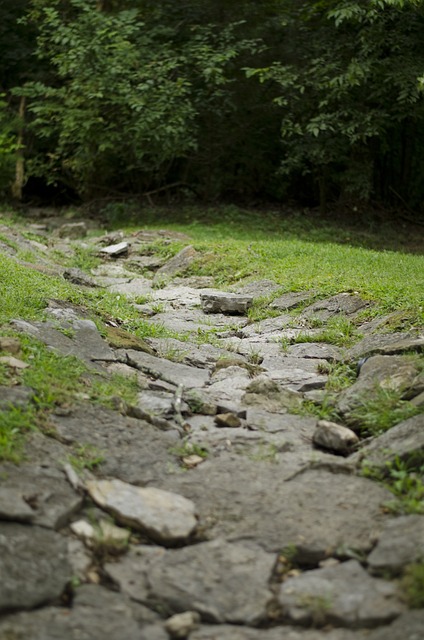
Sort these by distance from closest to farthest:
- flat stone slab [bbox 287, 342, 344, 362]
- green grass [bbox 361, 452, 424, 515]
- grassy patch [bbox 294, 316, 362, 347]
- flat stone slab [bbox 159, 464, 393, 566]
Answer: flat stone slab [bbox 159, 464, 393, 566], green grass [bbox 361, 452, 424, 515], flat stone slab [bbox 287, 342, 344, 362], grassy patch [bbox 294, 316, 362, 347]

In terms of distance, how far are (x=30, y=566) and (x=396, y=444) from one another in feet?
6.44

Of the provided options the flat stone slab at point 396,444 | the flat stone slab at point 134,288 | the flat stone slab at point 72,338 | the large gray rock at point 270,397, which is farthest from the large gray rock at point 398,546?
the flat stone slab at point 134,288

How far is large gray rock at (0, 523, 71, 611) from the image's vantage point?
2891 mm

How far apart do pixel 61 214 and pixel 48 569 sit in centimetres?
1444

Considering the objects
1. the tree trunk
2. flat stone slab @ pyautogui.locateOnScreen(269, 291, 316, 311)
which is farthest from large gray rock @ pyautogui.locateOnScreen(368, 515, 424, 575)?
the tree trunk

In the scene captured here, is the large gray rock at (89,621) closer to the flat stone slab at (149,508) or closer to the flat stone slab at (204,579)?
the flat stone slab at (204,579)

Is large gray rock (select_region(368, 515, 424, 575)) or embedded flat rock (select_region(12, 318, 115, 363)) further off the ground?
embedded flat rock (select_region(12, 318, 115, 363))

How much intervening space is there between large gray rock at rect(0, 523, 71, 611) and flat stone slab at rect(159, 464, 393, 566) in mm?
679

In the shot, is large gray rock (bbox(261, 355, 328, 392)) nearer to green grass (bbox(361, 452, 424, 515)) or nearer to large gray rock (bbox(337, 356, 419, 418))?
large gray rock (bbox(337, 356, 419, 418))

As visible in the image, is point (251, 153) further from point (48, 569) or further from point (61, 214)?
point (48, 569)

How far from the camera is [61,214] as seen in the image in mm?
16906

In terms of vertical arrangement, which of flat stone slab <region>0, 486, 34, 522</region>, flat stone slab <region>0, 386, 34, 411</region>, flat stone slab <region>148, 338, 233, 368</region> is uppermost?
flat stone slab <region>0, 386, 34, 411</region>

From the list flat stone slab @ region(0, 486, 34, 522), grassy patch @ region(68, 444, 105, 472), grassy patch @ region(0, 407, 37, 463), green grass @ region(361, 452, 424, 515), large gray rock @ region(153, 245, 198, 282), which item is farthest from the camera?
large gray rock @ region(153, 245, 198, 282)

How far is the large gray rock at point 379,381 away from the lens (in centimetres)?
487
